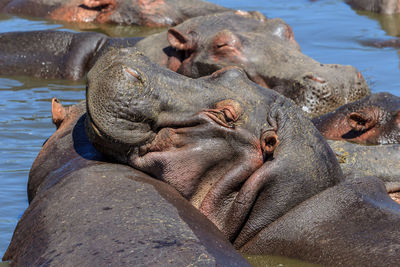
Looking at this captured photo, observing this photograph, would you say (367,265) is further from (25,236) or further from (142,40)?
(142,40)

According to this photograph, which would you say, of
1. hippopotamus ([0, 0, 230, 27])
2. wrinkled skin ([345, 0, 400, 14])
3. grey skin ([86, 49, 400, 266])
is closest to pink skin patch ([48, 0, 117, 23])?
hippopotamus ([0, 0, 230, 27])

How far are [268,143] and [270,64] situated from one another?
325cm

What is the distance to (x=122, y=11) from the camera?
12.4 m

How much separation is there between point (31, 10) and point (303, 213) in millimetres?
9958

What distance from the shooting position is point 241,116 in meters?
4.46

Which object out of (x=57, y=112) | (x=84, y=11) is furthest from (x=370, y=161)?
(x=84, y=11)

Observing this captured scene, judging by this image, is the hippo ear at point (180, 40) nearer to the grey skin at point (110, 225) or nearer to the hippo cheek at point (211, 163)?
the grey skin at point (110, 225)

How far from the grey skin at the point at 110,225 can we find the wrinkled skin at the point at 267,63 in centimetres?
314

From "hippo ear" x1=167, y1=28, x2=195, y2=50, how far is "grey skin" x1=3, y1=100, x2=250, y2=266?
3330 mm

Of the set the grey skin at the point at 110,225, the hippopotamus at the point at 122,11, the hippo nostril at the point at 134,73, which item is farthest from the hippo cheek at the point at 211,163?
the hippopotamus at the point at 122,11

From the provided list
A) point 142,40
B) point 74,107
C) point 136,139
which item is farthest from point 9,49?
point 136,139

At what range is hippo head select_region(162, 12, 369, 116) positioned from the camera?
7402 mm

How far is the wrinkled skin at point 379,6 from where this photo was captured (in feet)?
48.9

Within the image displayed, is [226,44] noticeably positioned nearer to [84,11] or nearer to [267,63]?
[267,63]
